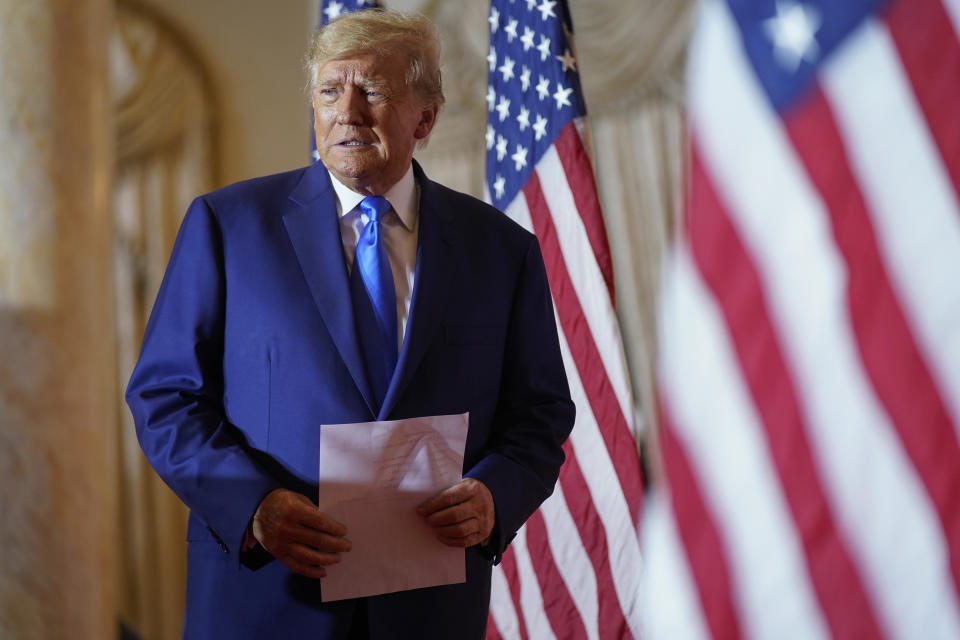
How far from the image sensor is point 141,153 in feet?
18.1

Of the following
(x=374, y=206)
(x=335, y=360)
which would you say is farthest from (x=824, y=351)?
(x=374, y=206)

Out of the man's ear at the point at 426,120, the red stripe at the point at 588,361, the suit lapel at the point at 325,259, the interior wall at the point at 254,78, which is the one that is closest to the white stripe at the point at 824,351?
the suit lapel at the point at 325,259

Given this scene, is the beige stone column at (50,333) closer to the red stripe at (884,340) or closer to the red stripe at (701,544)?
the red stripe at (701,544)

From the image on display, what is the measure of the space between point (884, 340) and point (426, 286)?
3.03 ft

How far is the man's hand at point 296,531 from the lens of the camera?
147 centimetres

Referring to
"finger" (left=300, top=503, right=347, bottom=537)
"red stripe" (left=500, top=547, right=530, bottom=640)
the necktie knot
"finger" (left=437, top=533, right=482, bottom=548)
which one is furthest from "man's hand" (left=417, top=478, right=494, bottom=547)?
"red stripe" (left=500, top=547, right=530, bottom=640)

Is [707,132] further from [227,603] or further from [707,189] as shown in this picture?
[227,603]

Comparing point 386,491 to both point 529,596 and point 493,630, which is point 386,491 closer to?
point 529,596

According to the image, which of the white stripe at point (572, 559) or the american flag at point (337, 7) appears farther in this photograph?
the american flag at point (337, 7)

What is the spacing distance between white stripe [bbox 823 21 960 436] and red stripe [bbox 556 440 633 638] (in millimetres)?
1759

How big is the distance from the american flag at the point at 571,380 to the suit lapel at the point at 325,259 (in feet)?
3.65

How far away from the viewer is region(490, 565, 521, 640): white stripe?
2.86 meters

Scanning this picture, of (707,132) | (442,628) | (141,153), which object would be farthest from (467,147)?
(707,132)

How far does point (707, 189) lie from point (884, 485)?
0.35 m
